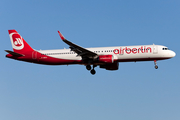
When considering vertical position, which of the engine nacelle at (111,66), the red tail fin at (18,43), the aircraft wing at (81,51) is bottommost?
the engine nacelle at (111,66)

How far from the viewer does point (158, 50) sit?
158 feet

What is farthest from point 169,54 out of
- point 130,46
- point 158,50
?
point 130,46

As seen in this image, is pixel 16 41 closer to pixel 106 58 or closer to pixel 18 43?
pixel 18 43

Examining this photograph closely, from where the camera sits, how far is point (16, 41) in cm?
5512

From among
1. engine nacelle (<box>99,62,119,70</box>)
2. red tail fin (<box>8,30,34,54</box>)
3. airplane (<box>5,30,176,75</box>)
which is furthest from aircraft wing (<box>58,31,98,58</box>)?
red tail fin (<box>8,30,34,54</box>)

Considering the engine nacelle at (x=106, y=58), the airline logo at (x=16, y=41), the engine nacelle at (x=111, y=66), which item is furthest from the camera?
the airline logo at (x=16, y=41)

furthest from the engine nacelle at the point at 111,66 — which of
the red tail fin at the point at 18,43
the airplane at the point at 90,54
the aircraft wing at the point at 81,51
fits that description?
the red tail fin at the point at 18,43

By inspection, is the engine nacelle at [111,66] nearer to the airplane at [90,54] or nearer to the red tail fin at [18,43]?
the airplane at [90,54]

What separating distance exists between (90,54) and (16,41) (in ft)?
50.7

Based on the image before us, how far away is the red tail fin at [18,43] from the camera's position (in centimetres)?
5419

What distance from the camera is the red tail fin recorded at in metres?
54.2

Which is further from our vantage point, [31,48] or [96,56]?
[31,48]

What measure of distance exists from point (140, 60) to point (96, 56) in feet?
24.2

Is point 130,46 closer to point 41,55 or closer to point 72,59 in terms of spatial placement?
point 72,59
